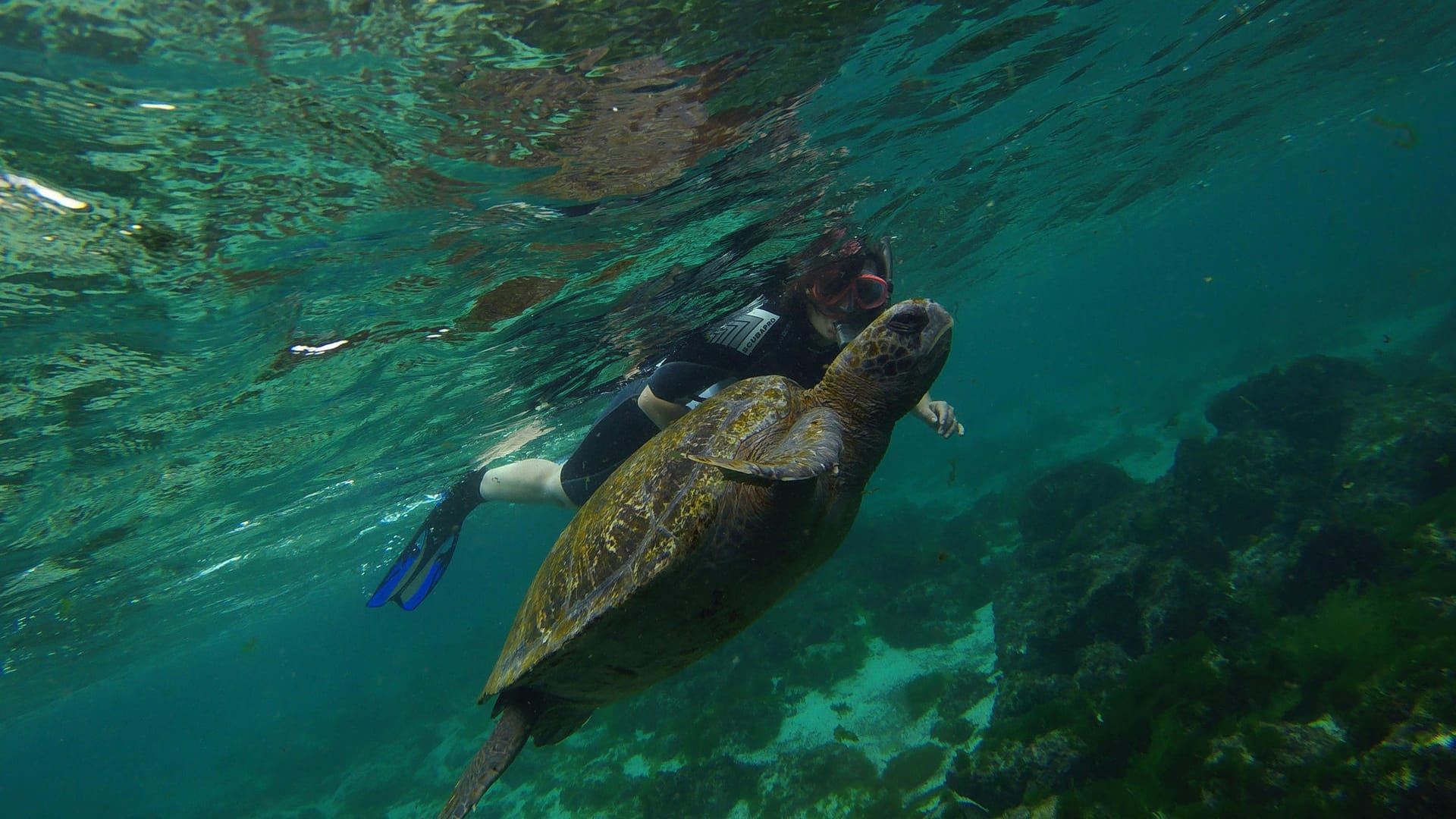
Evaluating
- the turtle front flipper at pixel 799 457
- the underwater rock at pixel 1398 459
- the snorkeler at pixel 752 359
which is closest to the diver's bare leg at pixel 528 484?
the snorkeler at pixel 752 359

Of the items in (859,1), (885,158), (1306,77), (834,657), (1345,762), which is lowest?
(834,657)

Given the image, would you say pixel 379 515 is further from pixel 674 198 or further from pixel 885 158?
pixel 885 158

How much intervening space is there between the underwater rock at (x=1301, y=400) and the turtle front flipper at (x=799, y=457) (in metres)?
15.5

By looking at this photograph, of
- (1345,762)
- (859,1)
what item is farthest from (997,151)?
(1345,762)

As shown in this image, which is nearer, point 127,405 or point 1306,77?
point 127,405

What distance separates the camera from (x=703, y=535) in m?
3.25

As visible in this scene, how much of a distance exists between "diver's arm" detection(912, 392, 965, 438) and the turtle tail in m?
3.99

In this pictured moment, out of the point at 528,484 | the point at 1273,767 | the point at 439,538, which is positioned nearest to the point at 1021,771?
the point at 1273,767

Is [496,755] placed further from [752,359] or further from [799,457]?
[752,359]

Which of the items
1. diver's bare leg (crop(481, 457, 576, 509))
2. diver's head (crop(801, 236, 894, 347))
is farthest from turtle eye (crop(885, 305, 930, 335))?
diver's bare leg (crop(481, 457, 576, 509))

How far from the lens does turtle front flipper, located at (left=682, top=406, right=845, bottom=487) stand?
253 cm

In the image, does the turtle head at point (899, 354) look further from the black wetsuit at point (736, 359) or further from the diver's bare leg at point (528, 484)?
the diver's bare leg at point (528, 484)

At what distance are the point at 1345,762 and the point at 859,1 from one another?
25.7ft

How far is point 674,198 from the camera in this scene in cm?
843
